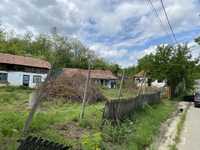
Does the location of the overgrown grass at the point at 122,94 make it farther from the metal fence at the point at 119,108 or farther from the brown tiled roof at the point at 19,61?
the brown tiled roof at the point at 19,61

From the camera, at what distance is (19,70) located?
37.3 metres

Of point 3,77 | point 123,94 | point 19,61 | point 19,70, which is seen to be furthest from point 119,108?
point 19,61

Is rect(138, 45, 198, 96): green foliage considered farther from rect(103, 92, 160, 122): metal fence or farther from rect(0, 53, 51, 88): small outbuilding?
rect(103, 92, 160, 122): metal fence

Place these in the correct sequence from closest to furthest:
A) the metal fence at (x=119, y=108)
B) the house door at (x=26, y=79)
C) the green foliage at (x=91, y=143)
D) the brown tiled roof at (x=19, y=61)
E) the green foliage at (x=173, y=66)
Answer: the green foliage at (x=91, y=143) → the metal fence at (x=119, y=108) → the green foliage at (x=173, y=66) → the brown tiled roof at (x=19, y=61) → the house door at (x=26, y=79)

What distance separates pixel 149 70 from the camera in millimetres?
36094

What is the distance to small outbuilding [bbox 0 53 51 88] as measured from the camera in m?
35.2

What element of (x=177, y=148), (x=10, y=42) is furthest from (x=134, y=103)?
(x=10, y=42)

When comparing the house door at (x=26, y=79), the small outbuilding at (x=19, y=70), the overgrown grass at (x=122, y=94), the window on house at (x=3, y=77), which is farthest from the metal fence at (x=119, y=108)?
the house door at (x=26, y=79)

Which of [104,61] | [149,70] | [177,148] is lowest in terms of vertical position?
[177,148]

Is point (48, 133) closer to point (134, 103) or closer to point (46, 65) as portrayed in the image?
point (134, 103)

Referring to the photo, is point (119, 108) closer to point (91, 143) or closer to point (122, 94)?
point (91, 143)

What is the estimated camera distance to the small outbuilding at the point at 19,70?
→ 3525 centimetres

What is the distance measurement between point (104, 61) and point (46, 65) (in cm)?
3562

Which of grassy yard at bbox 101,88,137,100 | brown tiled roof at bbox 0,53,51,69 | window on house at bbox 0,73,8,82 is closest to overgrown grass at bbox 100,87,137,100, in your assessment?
grassy yard at bbox 101,88,137,100
